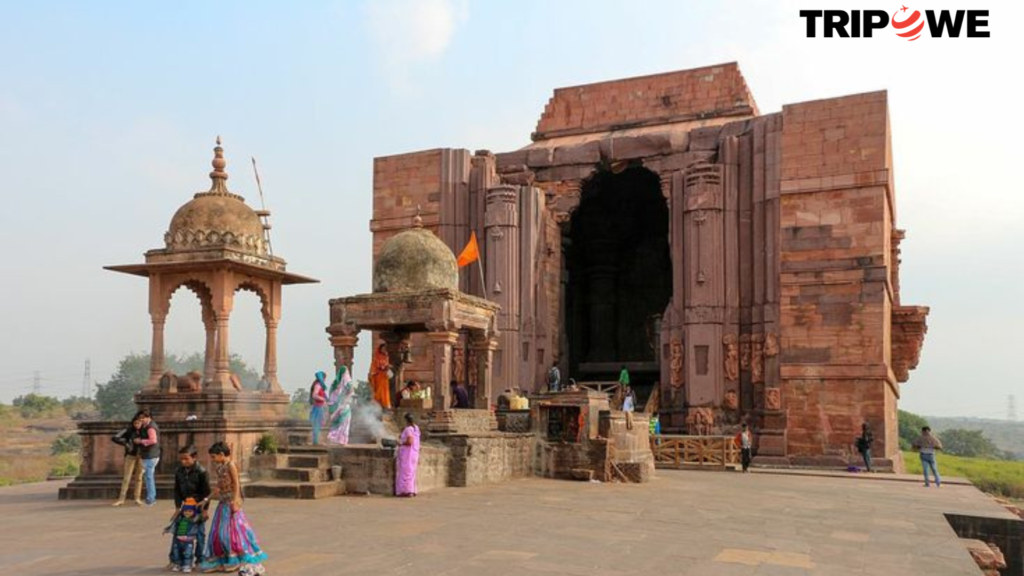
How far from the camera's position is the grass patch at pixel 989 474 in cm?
3645

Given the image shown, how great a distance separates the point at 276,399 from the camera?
50.8 feet

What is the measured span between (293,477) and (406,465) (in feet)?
5.44

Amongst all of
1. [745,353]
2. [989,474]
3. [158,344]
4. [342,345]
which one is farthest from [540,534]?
[989,474]

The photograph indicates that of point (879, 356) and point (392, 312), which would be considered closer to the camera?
point (392, 312)

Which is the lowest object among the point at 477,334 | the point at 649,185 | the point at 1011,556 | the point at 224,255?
the point at 1011,556

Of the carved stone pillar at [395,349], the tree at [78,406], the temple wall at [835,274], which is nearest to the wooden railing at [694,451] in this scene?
the temple wall at [835,274]

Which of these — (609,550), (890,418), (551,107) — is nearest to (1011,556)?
(609,550)

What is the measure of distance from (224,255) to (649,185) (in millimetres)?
22473

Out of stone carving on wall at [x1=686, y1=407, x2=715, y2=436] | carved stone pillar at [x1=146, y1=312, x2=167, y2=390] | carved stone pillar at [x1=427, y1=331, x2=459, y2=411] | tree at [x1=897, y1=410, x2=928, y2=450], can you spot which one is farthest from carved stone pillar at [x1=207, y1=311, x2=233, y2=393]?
tree at [x1=897, y1=410, x2=928, y2=450]

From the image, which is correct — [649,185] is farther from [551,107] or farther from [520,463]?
[520,463]

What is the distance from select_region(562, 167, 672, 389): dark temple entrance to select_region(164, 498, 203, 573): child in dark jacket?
92.0ft

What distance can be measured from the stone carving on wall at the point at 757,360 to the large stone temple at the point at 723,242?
0.04 metres

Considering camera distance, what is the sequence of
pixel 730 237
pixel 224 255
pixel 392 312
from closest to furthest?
pixel 224 255
pixel 392 312
pixel 730 237

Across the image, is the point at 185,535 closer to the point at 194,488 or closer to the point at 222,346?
the point at 194,488
